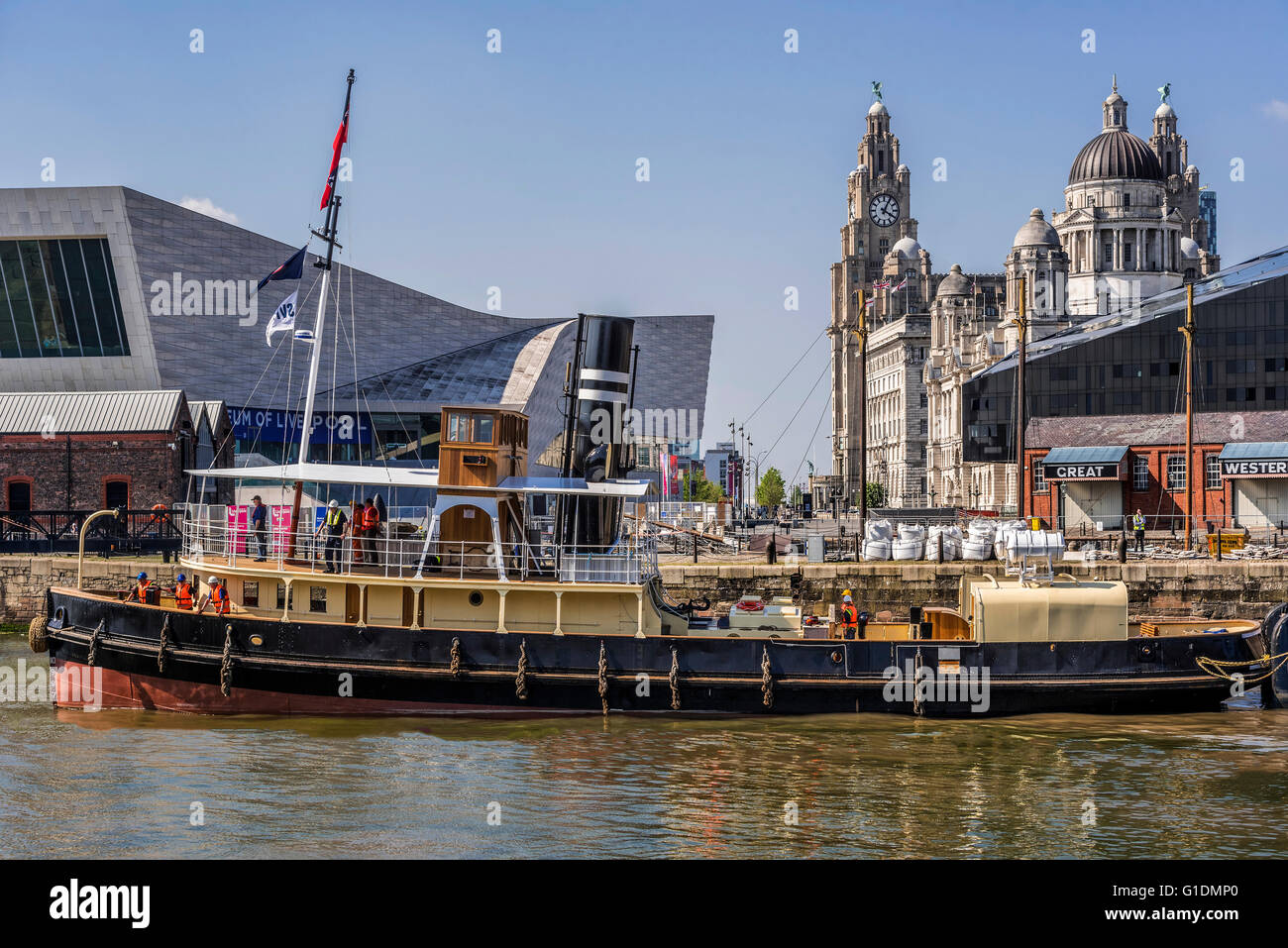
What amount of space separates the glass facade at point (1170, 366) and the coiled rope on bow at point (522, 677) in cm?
4967

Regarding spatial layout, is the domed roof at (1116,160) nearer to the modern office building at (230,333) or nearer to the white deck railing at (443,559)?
the modern office building at (230,333)

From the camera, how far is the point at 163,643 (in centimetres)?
2298

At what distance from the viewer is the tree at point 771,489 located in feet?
528

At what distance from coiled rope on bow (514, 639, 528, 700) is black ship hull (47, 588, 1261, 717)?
0.09 feet

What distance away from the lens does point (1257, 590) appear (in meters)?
33.8

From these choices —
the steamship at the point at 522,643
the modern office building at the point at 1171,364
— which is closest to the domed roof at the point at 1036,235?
the modern office building at the point at 1171,364

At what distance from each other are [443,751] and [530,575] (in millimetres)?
4828

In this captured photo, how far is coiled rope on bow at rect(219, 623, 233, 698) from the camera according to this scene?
2266cm

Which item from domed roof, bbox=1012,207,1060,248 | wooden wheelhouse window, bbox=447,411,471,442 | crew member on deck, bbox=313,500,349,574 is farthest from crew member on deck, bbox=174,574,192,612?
→ domed roof, bbox=1012,207,1060,248

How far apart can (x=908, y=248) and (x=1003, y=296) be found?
17008mm

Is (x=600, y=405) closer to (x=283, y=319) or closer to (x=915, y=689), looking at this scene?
(x=283, y=319)
